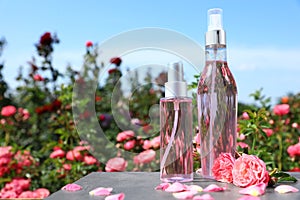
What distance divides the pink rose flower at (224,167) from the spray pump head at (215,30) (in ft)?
0.95

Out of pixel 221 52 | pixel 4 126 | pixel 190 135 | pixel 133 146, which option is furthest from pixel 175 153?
pixel 4 126

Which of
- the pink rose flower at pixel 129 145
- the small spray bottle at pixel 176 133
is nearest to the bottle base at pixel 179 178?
the small spray bottle at pixel 176 133

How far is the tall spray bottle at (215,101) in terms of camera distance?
111cm

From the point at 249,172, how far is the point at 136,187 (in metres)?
0.27

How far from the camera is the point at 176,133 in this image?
3.57 feet

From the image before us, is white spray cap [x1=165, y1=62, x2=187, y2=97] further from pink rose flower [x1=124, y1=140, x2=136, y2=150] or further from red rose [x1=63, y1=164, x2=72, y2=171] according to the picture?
red rose [x1=63, y1=164, x2=72, y2=171]

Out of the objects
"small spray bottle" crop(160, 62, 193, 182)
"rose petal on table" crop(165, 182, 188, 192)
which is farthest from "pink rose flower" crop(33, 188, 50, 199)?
"rose petal on table" crop(165, 182, 188, 192)

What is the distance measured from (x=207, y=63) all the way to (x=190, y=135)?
197 mm

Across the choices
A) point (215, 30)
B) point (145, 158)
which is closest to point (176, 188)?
point (215, 30)

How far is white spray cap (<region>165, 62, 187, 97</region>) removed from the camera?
1071 mm

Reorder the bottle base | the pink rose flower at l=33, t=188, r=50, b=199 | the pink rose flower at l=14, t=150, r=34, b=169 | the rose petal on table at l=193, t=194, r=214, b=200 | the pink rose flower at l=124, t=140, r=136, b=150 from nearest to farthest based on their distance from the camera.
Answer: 1. the rose petal on table at l=193, t=194, r=214, b=200
2. the bottle base
3. the pink rose flower at l=124, t=140, r=136, b=150
4. the pink rose flower at l=33, t=188, r=50, b=199
5. the pink rose flower at l=14, t=150, r=34, b=169

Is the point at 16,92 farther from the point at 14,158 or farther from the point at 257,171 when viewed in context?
the point at 257,171

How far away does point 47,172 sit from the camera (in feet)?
8.90

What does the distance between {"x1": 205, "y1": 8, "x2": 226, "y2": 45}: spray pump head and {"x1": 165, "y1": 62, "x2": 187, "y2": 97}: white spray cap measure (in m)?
0.12
